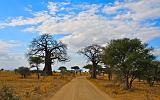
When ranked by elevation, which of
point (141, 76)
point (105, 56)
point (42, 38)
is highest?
point (42, 38)

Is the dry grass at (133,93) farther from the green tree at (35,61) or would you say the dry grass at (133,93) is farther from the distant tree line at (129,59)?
the green tree at (35,61)

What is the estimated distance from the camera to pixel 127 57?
147 ft

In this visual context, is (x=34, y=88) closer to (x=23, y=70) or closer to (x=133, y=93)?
(x=133, y=93)

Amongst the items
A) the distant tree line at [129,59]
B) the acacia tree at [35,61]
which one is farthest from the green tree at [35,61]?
the distant tree line at [129,59]

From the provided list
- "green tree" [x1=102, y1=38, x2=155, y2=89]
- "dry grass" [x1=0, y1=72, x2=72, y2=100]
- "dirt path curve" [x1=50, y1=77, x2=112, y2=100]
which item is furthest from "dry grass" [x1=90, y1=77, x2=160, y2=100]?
"dry grass" [x1=0, y1=72, x2=72, y2=100]

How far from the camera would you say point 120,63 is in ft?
154

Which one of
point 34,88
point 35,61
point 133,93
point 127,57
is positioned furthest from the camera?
point 35,61

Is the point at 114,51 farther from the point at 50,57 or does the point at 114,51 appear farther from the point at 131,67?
the point at 50,57

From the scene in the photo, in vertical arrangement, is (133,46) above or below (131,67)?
above

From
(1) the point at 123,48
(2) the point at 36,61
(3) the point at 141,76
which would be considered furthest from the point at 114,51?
(2) the point at 36,61

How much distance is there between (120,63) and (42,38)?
53.2m

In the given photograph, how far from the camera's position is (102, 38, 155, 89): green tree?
4467 cm

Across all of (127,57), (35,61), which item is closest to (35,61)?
(35,61)

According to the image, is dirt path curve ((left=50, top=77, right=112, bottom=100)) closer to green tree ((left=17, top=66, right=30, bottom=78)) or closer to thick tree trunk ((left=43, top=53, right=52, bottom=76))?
green tree ((left=17, top=66, right=30, bottom=78))
